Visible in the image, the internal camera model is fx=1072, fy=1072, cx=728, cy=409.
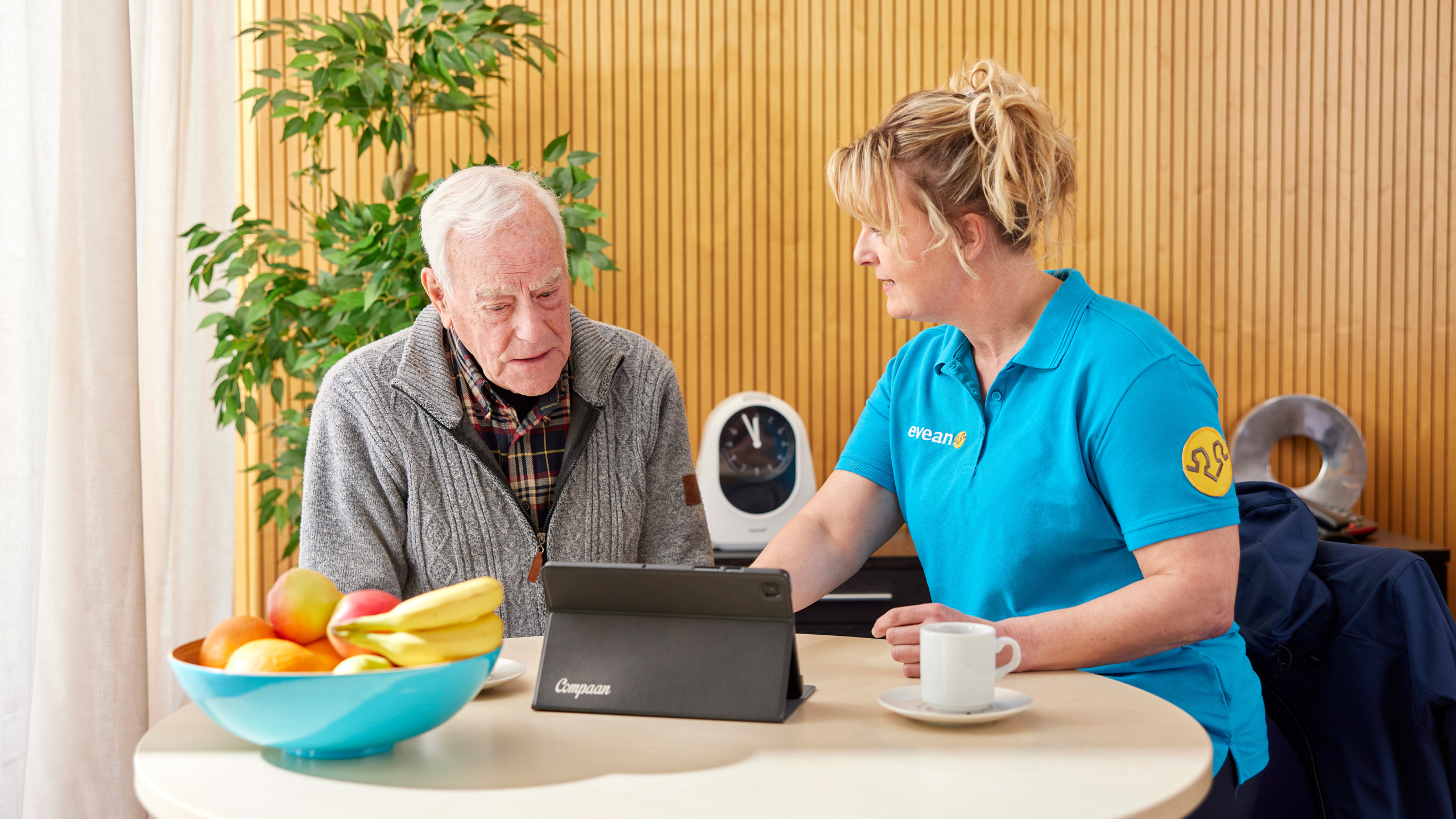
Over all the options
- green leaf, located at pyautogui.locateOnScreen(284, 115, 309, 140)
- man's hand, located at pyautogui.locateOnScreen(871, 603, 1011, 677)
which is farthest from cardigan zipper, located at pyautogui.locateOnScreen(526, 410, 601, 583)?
green leaf, located at pyautogui.locateOnScreen(284, 115, 309, 140)

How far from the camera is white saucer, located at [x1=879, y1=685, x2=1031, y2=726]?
107cm

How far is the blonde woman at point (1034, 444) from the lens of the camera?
1357mm

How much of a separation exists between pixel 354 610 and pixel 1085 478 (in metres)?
0.95

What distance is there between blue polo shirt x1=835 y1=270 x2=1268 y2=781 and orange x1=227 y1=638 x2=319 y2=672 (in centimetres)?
96

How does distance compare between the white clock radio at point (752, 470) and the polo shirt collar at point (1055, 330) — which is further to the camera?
the white clock radio at point (752, 470)

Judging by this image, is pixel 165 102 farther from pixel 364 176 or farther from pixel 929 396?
pixel 929 396

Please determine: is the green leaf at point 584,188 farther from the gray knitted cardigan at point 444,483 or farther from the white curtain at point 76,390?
the white curtain at point 76,390

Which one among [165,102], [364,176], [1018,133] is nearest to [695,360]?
[364,176]

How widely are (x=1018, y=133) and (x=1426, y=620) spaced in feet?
3.11

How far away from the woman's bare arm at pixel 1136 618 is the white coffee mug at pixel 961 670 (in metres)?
0.19

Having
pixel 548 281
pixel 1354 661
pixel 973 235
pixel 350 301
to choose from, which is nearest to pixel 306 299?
pixel 350 301

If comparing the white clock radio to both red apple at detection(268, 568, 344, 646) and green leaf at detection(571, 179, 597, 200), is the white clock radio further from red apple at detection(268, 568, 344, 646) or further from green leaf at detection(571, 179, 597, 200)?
red apple at detection(268, 568, 344, 646)

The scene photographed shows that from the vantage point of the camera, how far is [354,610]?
99 centimetres

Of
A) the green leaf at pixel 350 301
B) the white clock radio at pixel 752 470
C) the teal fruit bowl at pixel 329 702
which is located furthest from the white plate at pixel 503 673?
the white clock radio at pixel 752 470
